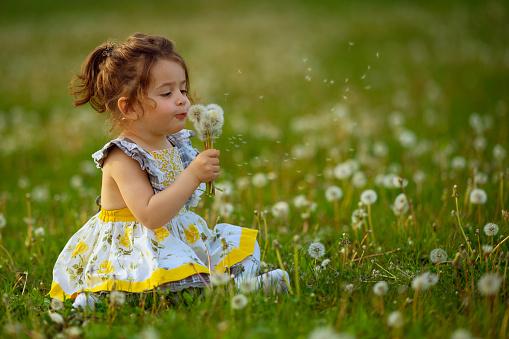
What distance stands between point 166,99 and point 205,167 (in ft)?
1.37

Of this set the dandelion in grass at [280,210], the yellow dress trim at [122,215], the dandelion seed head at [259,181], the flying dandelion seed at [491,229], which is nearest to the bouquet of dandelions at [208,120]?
the yellow dress trim at [122,215]

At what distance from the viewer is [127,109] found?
8.55ft

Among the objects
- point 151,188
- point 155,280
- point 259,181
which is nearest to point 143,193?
point 151,188

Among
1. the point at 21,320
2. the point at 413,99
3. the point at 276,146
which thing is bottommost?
the point at 21,320

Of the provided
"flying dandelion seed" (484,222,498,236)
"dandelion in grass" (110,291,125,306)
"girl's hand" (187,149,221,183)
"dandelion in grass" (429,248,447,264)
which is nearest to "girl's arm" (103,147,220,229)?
"girl's hand" (187,149,221,183)

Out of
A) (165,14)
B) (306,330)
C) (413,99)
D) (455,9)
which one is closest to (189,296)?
(306,330)

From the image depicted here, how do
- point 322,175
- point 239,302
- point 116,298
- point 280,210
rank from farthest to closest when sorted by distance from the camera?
point 322,175 → point 280,210 → point 116,298 → point 239,302

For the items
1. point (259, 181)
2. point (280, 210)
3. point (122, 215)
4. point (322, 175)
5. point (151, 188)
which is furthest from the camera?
point (322, 175)

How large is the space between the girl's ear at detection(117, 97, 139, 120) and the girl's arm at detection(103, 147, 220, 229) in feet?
0.63

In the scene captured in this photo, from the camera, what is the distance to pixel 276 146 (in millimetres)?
5816

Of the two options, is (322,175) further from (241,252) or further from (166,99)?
(166,99)

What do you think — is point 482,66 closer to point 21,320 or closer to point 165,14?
point 21,320

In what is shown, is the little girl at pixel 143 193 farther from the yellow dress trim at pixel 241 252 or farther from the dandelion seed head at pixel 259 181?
the dandelion seed head at pixel 259 181

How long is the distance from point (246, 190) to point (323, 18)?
11.1 metres
